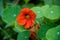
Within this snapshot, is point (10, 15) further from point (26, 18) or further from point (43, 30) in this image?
point (43, 30)

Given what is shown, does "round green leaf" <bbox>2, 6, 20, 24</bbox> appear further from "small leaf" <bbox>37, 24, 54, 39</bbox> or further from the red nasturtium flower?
"small leaf" <bbox>37, 24, 54, 39</bbox>

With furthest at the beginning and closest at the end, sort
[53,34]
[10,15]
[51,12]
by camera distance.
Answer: [10,15] < [51,12] < [53,34]

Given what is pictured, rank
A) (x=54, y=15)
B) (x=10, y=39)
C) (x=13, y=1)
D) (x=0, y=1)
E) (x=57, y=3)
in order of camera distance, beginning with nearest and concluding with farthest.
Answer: (x=54, y=15)
(x=57, y=3)
(x=10, y=39)
(x=0, y=1)
(x=13, y=1)

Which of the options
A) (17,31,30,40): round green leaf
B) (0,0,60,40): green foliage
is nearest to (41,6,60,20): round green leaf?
(0,0,60,40): green foliage

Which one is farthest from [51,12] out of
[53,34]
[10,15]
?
[10,15]

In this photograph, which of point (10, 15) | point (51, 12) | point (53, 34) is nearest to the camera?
point (53, 34)

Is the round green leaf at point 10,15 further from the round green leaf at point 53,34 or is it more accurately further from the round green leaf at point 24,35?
the round green leaf at point 53,34

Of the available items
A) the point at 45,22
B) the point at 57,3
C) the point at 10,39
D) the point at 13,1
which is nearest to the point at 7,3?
the point at 13,1

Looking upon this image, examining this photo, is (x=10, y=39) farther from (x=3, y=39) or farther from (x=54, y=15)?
(x=54, y=15)
